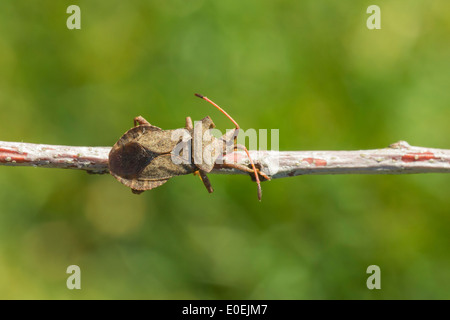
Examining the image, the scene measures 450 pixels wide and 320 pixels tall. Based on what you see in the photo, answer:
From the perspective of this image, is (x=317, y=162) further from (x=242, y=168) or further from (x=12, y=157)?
(x=12, y=157)

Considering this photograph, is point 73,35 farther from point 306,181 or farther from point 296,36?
point 306,181

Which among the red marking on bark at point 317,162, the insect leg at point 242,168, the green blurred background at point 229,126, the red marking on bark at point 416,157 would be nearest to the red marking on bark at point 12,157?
the insect leg at point 242,168

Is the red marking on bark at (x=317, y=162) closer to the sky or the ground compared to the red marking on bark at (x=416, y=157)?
closer to the ground

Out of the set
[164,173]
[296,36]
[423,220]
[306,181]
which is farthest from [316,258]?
[296,36]

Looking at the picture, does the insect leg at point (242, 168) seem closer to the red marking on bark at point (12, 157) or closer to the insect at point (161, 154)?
the insect at point (161, 154)

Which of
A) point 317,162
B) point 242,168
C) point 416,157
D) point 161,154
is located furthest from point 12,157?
point 416,157

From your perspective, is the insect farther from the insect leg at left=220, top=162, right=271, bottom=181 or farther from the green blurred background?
the green blurred background
